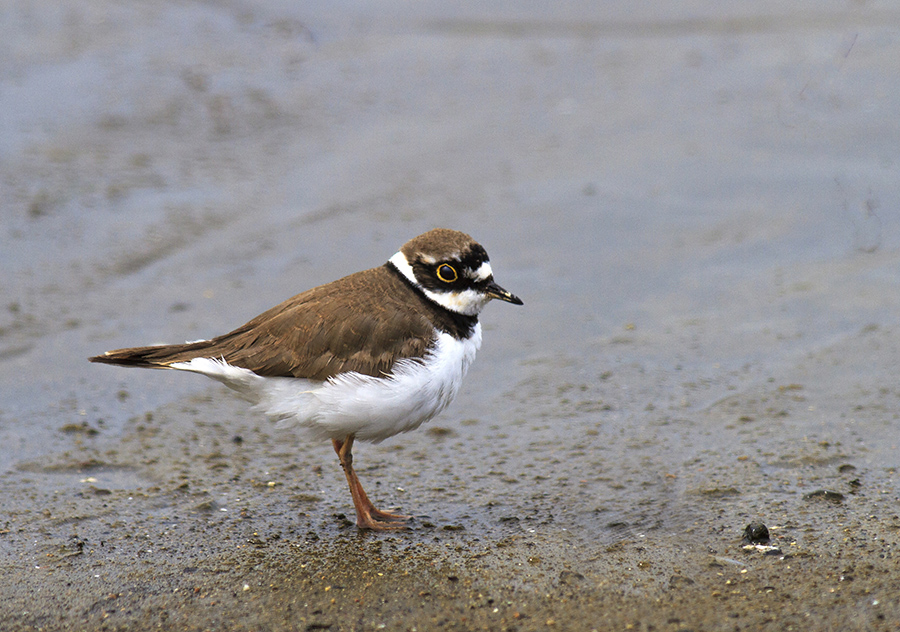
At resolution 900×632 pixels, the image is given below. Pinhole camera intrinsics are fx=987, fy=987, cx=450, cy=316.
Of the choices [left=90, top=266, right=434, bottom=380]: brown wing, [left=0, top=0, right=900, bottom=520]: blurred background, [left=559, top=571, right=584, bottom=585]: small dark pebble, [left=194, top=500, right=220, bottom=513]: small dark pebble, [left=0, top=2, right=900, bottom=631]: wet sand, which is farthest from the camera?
[left=0, top=0, right=900, bottom=520]: blurred background

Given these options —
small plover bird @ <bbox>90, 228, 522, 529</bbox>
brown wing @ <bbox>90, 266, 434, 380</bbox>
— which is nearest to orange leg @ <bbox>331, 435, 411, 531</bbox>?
small plover bird @ <bbox>90, 228, 522, 529</bbox>

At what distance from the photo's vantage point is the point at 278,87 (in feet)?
37.5

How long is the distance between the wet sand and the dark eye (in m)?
1.09

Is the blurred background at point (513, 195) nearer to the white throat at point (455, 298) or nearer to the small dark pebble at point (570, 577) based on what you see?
the white throat at point (455, 298)

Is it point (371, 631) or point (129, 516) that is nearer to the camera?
point (371, 631)

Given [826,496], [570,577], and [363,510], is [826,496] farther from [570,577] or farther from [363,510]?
[363,510]

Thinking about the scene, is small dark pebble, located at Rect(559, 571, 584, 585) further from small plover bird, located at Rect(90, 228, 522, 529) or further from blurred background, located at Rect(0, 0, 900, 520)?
blurred background, located at Rect(0, 0, 900, 520)

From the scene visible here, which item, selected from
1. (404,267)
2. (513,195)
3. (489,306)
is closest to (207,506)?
(404,267)

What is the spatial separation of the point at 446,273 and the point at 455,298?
147 millimetres

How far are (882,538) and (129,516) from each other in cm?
352

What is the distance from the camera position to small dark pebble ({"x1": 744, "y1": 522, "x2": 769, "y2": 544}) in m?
4.36

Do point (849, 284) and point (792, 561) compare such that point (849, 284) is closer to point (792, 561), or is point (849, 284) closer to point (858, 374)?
point (858, 374)

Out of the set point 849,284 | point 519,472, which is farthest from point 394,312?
point 849,284

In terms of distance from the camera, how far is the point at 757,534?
4.36 metres
